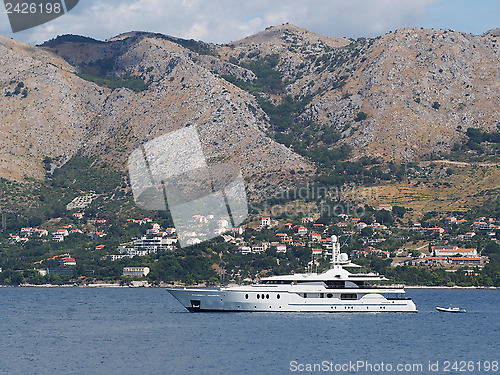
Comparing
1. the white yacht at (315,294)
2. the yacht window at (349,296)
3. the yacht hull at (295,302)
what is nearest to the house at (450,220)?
the yacht hull at (295,302)

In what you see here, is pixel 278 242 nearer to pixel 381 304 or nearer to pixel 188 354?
pixel 381 304

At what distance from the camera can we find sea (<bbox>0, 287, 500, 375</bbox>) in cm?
7250

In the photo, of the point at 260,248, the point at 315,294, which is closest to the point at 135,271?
the point at 260,248

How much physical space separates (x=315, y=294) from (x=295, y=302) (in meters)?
2.58

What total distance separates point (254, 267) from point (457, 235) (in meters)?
45.5

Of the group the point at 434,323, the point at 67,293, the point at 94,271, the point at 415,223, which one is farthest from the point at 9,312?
the point at 415,223

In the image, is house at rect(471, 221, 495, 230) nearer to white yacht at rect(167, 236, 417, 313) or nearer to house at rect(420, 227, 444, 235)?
house at rect(420, 227, 444, 235)

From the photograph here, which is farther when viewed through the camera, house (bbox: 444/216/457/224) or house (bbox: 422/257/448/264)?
house (bbox: 444/216/457/224)

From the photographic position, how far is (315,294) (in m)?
103

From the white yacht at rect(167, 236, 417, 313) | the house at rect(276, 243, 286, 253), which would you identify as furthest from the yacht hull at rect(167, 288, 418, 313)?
the house at rect(276, 243, 286, 253)

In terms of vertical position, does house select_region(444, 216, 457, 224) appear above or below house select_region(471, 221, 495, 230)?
above

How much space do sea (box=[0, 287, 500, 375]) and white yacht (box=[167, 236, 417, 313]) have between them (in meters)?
1.20

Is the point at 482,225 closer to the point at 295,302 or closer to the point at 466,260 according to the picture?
the point at 466,260

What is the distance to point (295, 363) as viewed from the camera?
2913 inches
